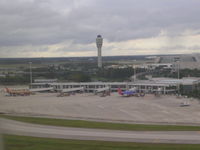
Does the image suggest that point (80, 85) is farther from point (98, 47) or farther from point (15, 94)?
point (98, 47)

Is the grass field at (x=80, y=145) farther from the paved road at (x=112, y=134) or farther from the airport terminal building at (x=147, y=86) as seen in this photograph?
the airport terminal building at (x=147, y=86)

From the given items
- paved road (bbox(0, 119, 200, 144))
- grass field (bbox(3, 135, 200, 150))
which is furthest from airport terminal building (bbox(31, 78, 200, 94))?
grass field (bbox(3, 135, 200, 150))

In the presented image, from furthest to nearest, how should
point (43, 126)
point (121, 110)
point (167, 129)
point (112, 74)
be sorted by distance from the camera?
point (112, 74) → point (121, 110) → point (43, 126) → point (167, 129)

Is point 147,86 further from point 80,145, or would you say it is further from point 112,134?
point 80,145

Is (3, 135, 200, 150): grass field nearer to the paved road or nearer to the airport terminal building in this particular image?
the paved road

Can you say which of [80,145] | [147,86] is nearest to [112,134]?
[80,145]

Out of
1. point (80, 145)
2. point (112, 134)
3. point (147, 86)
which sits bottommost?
point (112, 134)

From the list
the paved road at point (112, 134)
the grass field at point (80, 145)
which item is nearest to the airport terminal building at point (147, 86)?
the paved road at point (112, 134)

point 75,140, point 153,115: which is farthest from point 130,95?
point 75,140
